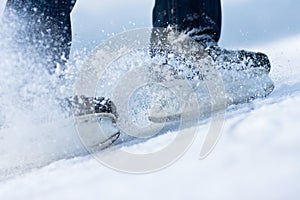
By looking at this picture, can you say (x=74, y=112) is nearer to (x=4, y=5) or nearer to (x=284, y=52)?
(x=4, y=5)

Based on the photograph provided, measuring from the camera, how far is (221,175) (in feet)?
1.64

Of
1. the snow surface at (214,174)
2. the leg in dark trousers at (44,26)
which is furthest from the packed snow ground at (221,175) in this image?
the leg in dark trousers at (44,26)

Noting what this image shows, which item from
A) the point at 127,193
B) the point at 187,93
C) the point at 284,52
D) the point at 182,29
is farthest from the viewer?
the point at 284,52

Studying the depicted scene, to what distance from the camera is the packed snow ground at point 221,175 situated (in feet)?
1.51

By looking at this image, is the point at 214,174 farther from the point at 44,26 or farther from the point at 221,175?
the point at 44,26

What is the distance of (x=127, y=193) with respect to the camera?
0.53m

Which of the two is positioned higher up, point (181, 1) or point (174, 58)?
point (181, 1)

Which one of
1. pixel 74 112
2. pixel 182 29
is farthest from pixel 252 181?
pixel 182 29

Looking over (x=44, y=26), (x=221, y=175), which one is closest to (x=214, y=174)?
(x=221, y=175)

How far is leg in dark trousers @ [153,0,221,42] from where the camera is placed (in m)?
1.43

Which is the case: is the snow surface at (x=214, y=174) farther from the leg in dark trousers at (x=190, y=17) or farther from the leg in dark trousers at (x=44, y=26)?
the leg in dark trousers at (x=190, y=17)

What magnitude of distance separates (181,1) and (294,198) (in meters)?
1.11

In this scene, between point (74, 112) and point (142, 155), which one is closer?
point (142, 155)

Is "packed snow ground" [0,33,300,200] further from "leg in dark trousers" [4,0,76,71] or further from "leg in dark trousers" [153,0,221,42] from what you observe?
"leg in dark trousers" [153,0,221,42]
